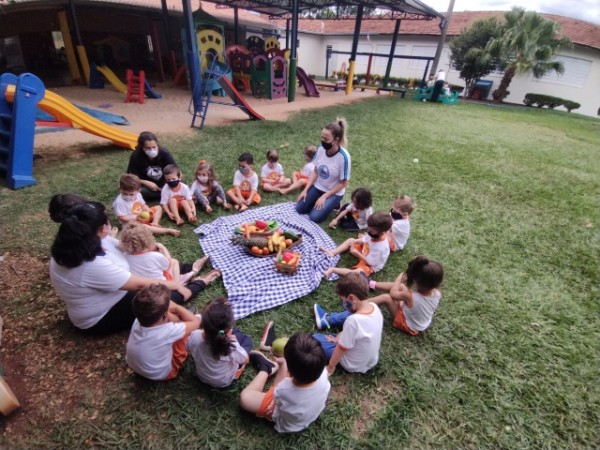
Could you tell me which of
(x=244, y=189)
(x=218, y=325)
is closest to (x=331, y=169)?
(x=244, y=189)

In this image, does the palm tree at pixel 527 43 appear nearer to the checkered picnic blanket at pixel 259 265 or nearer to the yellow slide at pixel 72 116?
the checkered picnic blanket at pixel 259 265

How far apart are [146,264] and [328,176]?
2.84 meters

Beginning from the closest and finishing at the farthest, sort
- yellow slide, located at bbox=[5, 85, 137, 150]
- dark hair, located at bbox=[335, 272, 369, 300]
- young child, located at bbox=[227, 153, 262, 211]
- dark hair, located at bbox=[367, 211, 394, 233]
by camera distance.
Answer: dark hair, located at bbox=[335, 272, 369, 300], dark hair, located at bbox=[367, 211, 394, 233], young child, located at bbox=[227, 153, 262, 211], yellow slide, located at bbox=[5, 85, 137, 150]

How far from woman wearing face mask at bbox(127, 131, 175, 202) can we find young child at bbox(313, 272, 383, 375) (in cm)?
362

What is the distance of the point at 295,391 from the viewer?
1989 mm

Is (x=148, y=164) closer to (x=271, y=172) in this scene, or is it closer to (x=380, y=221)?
(x=271, y=172)

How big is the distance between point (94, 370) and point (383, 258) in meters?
2.98

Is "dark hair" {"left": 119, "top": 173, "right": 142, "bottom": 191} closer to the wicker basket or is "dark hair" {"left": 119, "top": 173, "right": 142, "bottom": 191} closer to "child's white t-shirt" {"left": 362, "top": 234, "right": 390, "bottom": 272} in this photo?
the wicker basket

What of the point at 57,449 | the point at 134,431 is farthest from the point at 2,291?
the point at 134,431

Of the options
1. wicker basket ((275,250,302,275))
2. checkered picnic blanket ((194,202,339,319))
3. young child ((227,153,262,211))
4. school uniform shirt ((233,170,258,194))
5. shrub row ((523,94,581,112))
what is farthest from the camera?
shrub row ((523,94,581,112))

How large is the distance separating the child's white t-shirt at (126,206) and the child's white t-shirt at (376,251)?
300 cm

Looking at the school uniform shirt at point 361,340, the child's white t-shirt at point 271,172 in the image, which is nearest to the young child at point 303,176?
the child's white t-shirt at point 271,172

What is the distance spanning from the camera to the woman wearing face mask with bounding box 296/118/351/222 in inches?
178

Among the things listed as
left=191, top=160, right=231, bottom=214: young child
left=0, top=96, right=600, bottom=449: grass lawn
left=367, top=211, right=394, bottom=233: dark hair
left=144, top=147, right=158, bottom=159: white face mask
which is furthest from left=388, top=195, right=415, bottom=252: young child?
left=144, top=147, right=158, bottom=159: white face mask
